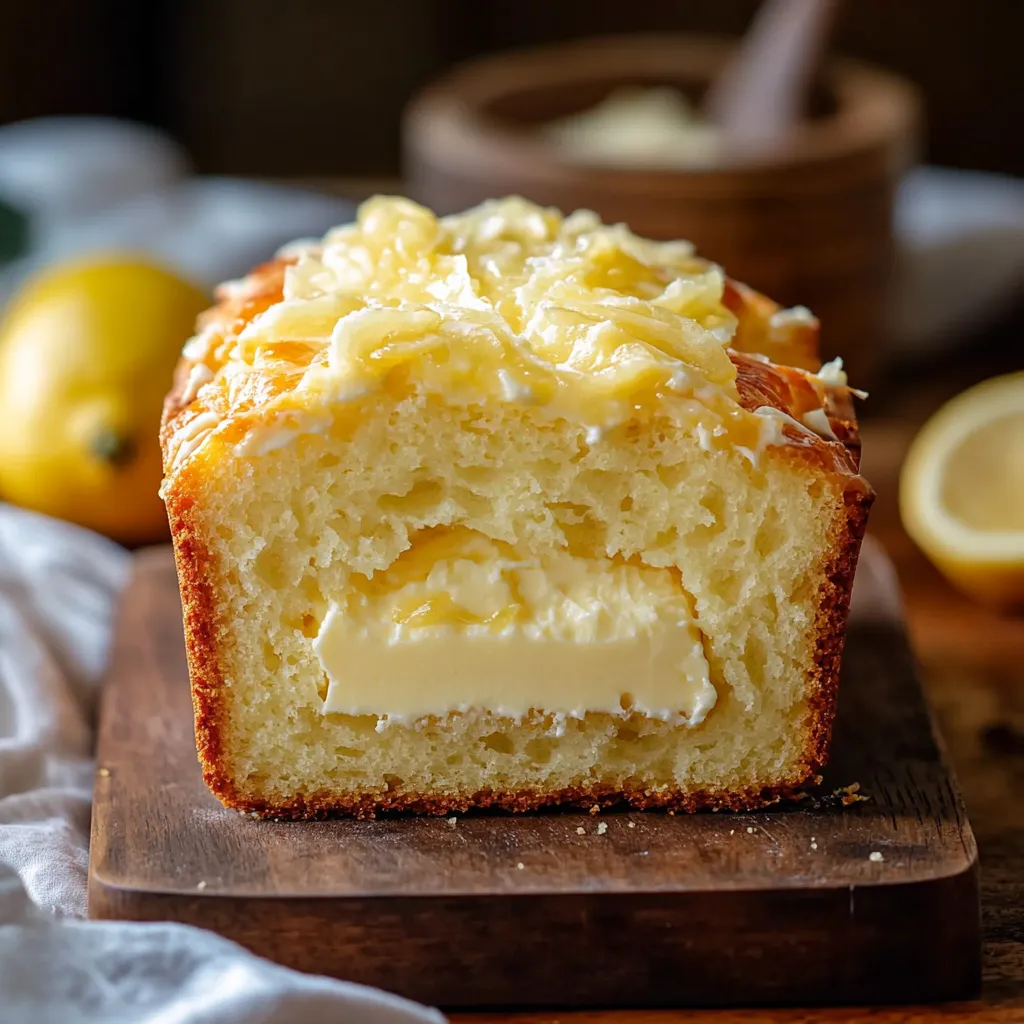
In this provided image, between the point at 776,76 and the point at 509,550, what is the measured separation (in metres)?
1.92

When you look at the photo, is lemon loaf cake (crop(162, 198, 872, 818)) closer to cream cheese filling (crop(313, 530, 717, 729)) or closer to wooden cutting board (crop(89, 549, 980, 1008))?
cream cheese filling (crop(313, 530, 717, 729))

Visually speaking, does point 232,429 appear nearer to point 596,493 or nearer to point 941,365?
point 596,493

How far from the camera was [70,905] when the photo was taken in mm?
1892

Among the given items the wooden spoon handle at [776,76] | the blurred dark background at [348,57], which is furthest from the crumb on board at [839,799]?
the blurred dark background at [348,57]

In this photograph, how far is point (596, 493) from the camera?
1886 mm

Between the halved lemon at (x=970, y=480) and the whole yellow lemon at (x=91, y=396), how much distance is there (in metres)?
1.41

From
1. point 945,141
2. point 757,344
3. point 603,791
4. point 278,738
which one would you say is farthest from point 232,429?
point 945,141

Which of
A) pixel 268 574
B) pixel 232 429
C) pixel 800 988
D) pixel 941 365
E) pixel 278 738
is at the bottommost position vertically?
pixel 941 365

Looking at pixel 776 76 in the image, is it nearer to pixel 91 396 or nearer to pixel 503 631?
pixel 91 396

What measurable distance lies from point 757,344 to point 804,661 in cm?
51

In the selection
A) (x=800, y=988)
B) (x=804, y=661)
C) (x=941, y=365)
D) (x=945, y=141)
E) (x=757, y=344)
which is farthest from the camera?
(x=945, y=141)

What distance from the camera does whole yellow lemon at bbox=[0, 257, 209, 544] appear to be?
298 centimetres

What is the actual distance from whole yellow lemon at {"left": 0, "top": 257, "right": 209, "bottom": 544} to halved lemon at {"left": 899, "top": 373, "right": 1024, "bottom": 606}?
4.62 ft

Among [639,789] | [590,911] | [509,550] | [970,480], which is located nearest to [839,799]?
[639,789]
